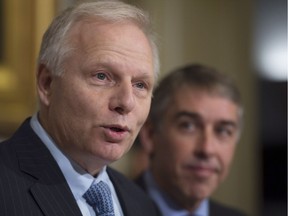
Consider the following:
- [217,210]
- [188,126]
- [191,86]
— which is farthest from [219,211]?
[191,86]

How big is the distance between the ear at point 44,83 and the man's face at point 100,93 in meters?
0.02

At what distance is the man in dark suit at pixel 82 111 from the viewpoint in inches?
65.2

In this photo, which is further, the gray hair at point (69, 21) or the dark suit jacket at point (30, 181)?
the gray hair at point (69, 21)

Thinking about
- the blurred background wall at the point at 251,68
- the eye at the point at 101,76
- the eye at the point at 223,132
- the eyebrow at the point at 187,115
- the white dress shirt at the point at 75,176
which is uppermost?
the eye at the point at 101,76

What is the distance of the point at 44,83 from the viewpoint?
1.76 meters

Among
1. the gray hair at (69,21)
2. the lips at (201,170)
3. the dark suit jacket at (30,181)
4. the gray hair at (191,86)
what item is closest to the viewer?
the dark suit jacket at (30,181)

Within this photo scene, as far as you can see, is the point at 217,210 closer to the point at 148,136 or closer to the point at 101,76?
the point at 148,136

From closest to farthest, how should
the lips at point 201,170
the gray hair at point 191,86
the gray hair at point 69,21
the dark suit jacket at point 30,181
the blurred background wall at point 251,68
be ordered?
the dark suit jacket at point 30,181
the gray hair at point 69,21
the lips at point 201,170
the gray hair at point 191,86
the blurred background wall at point 251,68

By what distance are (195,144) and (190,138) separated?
3 centimetres

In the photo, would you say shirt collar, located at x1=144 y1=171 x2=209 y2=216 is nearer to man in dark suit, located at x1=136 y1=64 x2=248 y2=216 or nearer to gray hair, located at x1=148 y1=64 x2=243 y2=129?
man in dark suit, located at x1=136 y1=64 x2=248 y2=216

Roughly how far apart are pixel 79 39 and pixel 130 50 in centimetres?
12

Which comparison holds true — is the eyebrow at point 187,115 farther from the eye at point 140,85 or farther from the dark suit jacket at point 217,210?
the eye at point 140,85

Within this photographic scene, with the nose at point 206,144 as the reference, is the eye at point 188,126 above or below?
above

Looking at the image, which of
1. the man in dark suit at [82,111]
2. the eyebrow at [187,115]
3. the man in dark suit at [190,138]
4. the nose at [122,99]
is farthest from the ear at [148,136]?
the nose at [122,99]
